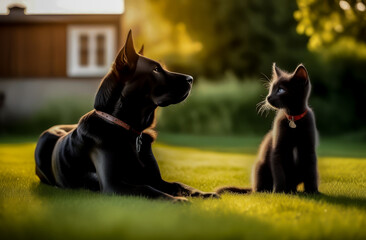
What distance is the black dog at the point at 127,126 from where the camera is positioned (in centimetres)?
339

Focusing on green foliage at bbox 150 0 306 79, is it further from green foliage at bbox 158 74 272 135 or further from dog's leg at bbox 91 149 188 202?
dog's leg at bbox 91 149 188 202

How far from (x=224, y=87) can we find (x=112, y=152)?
12.9 meters

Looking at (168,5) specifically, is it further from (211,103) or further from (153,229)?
(153,229)

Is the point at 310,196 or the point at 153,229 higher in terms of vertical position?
the point at 153,229

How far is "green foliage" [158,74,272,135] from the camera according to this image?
564 inches

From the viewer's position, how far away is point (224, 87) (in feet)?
52.6

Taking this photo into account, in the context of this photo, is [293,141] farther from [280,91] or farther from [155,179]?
[155,179]

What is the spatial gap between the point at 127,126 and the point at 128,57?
1.79 ft

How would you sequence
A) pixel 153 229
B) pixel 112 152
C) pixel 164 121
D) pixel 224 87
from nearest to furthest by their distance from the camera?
pixel 153 229, pixel 112 152, pixel 164 121, pixel 224 87

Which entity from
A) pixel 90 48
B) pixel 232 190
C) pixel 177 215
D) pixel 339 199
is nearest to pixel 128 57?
pixel 177 215

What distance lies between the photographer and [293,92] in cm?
405

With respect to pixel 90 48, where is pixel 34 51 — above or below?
below

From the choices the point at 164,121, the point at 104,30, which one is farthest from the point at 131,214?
the point at 104,30

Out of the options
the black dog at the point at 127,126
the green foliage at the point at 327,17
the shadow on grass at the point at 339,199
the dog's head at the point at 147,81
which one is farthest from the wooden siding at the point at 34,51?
the shadow on grass at the point at 339,199
